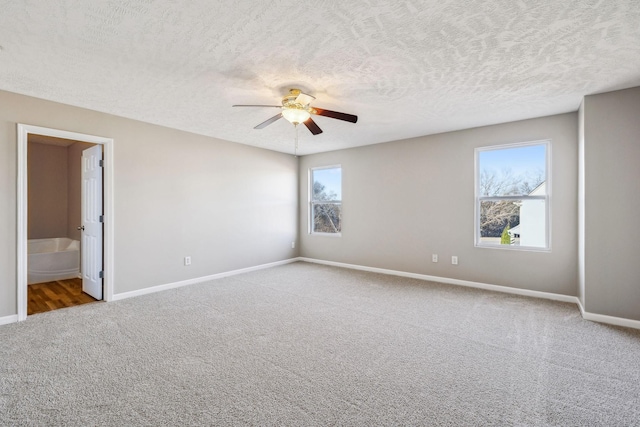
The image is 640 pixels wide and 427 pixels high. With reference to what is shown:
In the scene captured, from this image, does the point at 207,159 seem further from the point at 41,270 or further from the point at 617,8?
the point at 617,8

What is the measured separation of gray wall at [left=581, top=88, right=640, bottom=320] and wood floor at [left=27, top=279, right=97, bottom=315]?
5.93 meters

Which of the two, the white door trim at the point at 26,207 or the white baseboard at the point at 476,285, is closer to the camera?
the white door trim at the point at 26,207

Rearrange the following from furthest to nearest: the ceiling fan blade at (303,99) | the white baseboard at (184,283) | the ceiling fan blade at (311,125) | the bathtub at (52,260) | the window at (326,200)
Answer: the window at (326,200), the bathtub at (52,260), the white baseboard at (184,283), the ceiling fan blade at (311,125), the ceiling fan blade at (303,99)

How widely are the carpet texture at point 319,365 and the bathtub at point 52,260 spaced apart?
2007mm

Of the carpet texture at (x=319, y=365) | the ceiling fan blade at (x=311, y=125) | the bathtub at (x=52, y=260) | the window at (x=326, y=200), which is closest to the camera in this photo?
the carpet texture at (x=319, y=365)

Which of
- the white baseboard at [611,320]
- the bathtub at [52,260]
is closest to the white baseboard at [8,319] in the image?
the bathtub at [52,260]

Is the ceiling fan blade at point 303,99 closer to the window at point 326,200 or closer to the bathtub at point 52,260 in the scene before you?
the window at point 326,200

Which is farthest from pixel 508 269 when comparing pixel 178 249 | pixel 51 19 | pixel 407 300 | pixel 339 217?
pixel 51 19

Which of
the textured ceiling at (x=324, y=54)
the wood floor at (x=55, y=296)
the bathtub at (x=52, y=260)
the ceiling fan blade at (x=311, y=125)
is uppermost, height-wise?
the textured ceiling at (x=324, y=54)

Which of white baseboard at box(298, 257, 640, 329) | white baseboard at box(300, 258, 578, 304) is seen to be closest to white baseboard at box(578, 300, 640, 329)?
white baseboard at box(298, 257, 640, 329)

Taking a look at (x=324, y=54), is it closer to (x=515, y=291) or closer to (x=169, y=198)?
(x=169, y=198)

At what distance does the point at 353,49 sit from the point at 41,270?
5.75 meters

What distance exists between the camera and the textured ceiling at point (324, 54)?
72.6 inches

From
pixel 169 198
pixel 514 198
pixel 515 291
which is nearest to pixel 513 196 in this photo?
pixel 514 198
